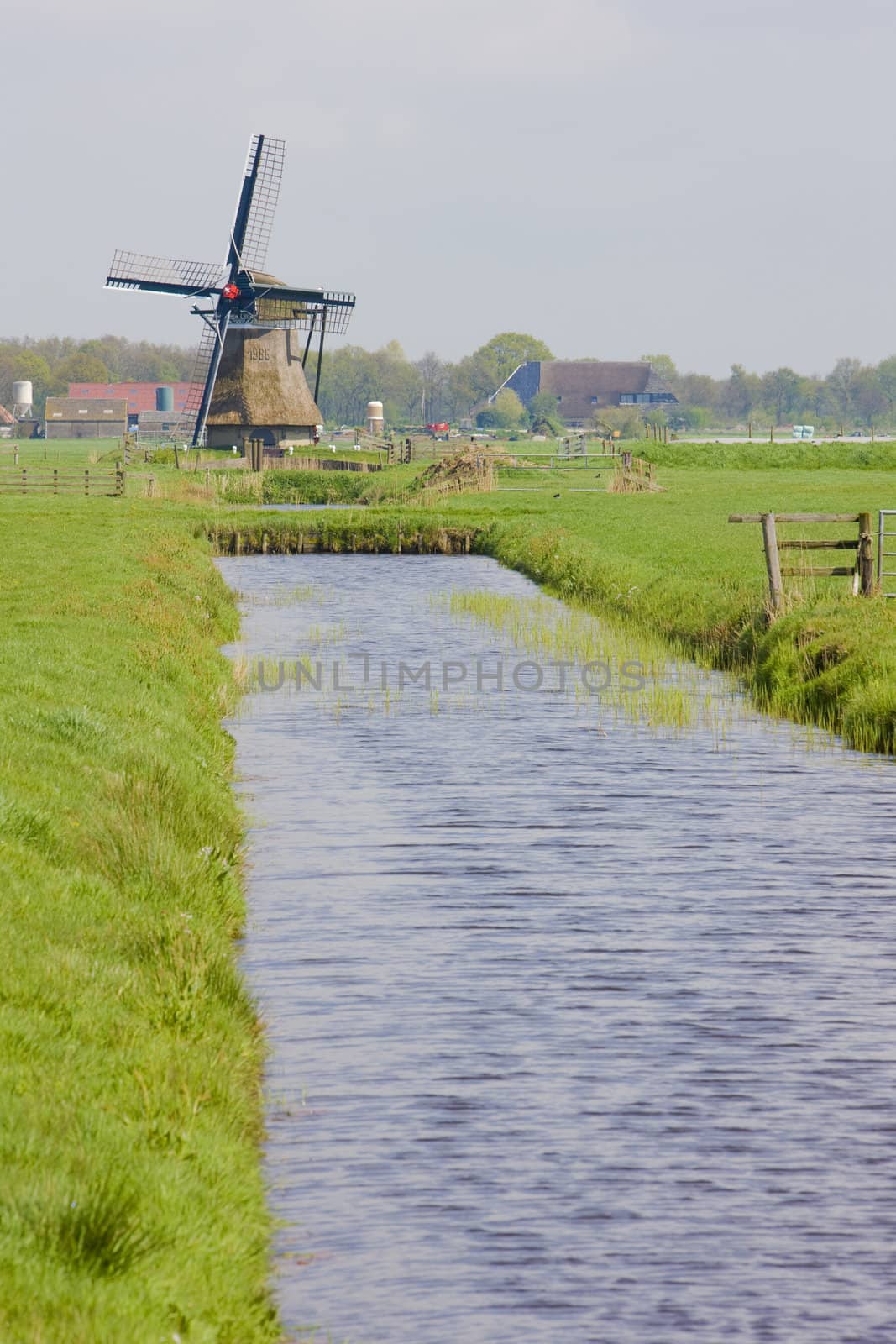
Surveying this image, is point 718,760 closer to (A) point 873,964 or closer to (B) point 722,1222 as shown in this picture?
(A) point 873,964

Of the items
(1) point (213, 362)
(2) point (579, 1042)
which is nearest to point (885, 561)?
(2) point (579, 1042)

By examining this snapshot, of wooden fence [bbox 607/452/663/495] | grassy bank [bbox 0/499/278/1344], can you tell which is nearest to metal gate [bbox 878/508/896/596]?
grassy bank [bbox 0/499/278/1344]

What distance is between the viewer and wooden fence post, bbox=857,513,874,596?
2239 centimetres

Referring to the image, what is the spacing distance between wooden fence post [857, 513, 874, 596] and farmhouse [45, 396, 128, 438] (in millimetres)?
173761

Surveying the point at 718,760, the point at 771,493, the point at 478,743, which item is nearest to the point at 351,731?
the point at 478,743


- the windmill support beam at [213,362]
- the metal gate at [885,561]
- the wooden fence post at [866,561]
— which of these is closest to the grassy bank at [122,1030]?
the wooden fence post at [866,561]

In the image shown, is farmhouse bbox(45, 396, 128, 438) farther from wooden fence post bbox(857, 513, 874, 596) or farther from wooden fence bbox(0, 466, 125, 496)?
wooden fence post bbox(857, 513, 874, 596)

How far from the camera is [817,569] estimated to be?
24.1m

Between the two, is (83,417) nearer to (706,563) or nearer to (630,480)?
(630,480)

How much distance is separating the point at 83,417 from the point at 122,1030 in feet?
628

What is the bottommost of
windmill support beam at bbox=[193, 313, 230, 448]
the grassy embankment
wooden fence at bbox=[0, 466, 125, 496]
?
the grassy embankment

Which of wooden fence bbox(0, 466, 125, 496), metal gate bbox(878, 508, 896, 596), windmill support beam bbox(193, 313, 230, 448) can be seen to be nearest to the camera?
metal gate bbox(878, 508, 896, 596)

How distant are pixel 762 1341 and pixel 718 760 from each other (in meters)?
11.0

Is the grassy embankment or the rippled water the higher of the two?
the grassy embankment
